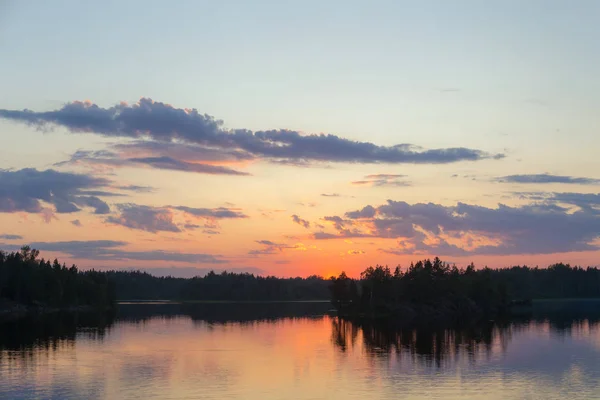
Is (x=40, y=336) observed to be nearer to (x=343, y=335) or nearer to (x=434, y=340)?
(x=343, y=335)

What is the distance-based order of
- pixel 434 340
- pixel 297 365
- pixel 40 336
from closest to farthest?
pixel 297 365
pixel 434 340
pixel 40 336

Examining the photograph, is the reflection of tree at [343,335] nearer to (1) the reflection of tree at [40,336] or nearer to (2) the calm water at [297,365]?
(2) the calm water at [297,365]

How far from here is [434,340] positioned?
105 meters

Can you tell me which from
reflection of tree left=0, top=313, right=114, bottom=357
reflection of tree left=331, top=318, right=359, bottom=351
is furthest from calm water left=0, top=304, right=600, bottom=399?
reflection of tree left=331, top=318, right=359, bottom=351

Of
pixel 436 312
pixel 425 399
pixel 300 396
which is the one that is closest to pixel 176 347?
pixel 300 396

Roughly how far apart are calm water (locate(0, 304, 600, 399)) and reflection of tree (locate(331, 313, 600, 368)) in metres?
0.17

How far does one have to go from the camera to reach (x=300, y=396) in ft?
178

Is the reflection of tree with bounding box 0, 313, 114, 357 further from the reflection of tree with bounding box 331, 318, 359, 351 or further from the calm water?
the reflection of tree with bounding box 331, 318, 359, 351

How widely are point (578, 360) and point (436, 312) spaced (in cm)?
11486

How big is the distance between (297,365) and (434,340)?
38.2 meters

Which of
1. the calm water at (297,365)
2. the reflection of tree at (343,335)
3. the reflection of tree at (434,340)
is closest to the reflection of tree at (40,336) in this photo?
the calm water at (297,365)

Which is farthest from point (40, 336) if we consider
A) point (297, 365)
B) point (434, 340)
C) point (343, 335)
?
point (434, 340)

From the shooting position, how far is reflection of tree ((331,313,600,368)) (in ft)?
275

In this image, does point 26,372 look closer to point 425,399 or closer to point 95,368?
point 95,368
